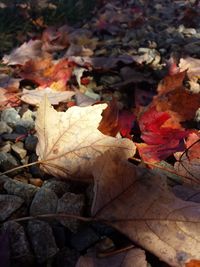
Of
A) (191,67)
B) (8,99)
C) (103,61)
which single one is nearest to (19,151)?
(8,99)

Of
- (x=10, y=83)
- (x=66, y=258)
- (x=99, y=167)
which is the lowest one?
(x=66, y=258)

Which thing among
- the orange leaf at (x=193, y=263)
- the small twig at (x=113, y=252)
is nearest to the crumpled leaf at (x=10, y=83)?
the small twig at (x=113, y=252)

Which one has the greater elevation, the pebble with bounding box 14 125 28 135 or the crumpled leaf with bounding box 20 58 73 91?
the crumpled leaf with bounding box 20 58 73 91

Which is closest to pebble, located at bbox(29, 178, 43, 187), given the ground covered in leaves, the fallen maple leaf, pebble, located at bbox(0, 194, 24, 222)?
the ground covered in leaves

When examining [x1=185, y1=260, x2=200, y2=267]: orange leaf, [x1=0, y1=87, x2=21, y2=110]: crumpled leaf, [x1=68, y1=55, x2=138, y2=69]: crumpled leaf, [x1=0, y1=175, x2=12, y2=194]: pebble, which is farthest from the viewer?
[x1=68, y1=55, x2=138, y2=69]: crumpled leaf

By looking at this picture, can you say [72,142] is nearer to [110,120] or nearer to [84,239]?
[110,120]

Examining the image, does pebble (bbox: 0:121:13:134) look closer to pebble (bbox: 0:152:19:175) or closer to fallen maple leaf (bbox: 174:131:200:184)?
pebble (bbox: 0:152:19:175)

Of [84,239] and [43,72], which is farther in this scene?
[43,72]

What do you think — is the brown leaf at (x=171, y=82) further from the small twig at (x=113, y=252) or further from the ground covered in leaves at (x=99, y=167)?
the small twig at (x=113, y=252)
